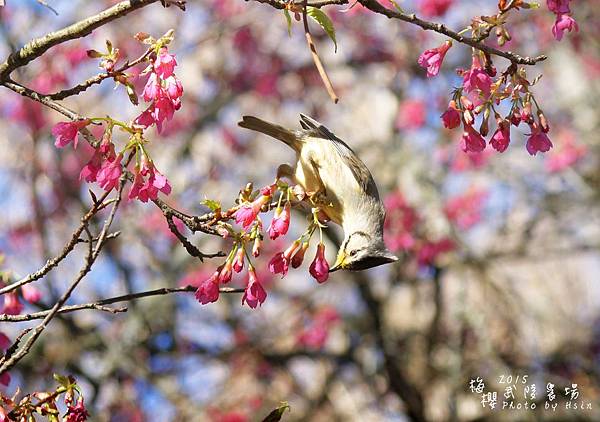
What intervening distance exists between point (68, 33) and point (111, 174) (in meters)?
0.29

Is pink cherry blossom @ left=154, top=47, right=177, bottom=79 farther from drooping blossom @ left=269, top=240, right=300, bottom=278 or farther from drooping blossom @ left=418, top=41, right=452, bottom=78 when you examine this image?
drooping blossom @ left=418, top=41, right=452, bottom=78

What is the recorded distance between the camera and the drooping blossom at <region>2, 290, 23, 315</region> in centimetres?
A: 214

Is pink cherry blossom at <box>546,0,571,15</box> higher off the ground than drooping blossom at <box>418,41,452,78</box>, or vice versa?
pink cherry blossom at <box>546,0,571,15</box>

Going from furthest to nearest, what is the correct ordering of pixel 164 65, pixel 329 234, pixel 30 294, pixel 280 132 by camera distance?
1. pixel 329 234
2. pixel 30 294
3. pixel 280 132
4. pixel 164 65

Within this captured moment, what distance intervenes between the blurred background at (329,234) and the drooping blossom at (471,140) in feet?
9.07

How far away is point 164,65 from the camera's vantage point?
5.64ft

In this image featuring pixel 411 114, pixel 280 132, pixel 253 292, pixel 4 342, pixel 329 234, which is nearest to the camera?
pixel 253 292

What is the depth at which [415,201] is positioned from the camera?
219 inches

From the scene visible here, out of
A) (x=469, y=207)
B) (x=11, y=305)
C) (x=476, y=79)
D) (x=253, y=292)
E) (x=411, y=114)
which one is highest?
(x=411, y=114)

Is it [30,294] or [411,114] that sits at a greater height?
[411,114]

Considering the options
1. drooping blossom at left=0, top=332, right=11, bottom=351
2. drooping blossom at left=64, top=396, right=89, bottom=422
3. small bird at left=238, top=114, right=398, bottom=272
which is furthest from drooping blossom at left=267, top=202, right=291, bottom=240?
drooping blossom at left=0, top=332, right=11, bottom=351

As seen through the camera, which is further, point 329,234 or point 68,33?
point 329,234

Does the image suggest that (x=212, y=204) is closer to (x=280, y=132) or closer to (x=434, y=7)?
(x=280, y=132)

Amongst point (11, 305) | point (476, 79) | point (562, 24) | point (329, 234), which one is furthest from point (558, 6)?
point (329, 234)
